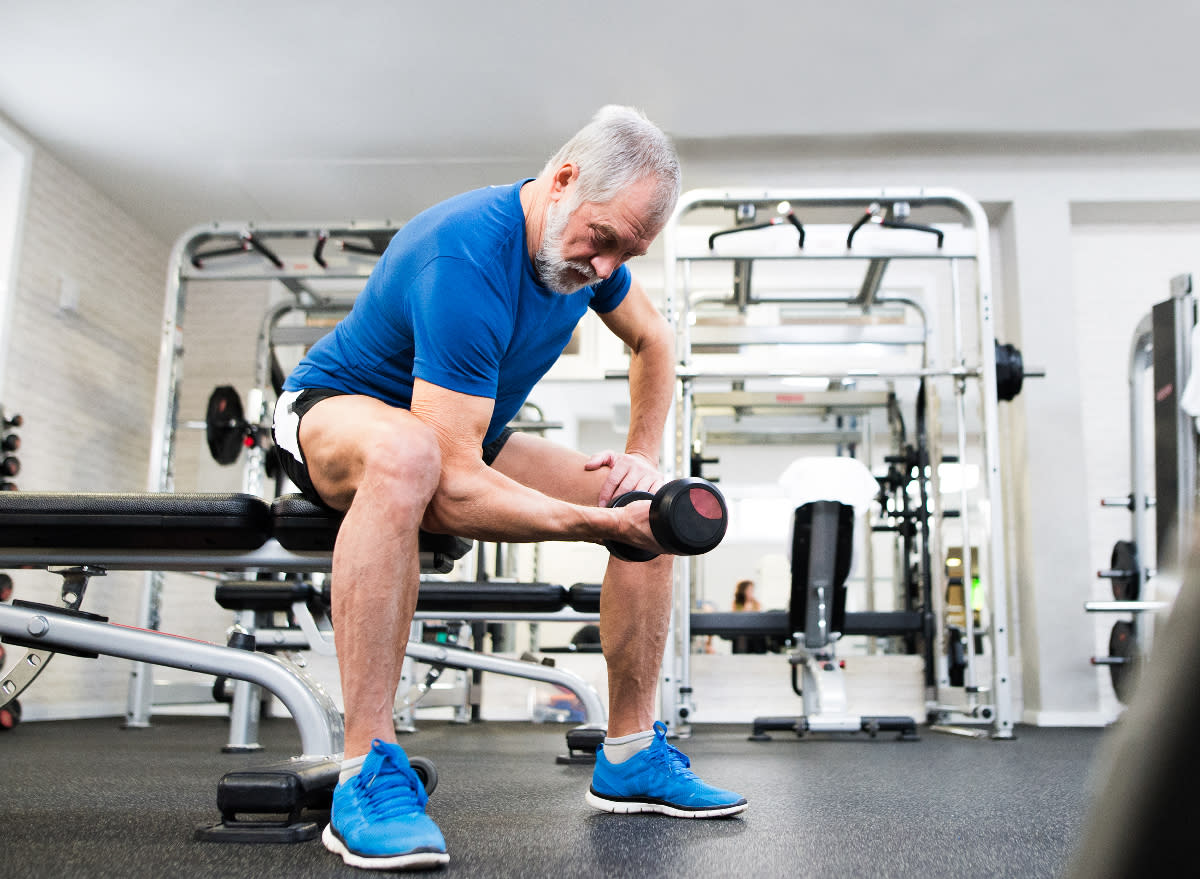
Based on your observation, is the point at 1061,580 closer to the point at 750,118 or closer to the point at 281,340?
the point at 750,118

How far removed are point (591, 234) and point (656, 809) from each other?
74cm

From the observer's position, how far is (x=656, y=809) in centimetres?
131

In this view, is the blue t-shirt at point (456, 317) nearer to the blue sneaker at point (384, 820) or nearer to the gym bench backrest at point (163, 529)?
the gym bench backrest at point (163, 529)

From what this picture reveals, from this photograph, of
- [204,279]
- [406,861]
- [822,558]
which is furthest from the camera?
[204,279]

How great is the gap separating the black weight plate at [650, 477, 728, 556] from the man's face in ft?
1.23

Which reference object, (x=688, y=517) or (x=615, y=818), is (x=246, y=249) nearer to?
(x=615, y=818)

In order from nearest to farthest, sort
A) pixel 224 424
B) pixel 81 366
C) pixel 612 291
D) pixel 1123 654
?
pixel 612 291
pixel 1123 654
pixel 224 424
pixel 81 366

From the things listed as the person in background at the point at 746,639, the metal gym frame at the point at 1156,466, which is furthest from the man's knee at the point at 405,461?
the person in background at the point at 746,639

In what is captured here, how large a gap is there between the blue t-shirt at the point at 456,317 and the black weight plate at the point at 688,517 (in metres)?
0.31

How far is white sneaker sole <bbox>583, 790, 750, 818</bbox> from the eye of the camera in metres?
1.29

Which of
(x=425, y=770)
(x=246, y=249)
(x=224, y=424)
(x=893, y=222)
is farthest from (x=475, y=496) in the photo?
(x=224, y=424)

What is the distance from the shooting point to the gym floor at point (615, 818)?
3.23ft

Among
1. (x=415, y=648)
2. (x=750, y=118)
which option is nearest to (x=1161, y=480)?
(x=750, y=118)

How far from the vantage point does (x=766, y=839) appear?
1149mm
